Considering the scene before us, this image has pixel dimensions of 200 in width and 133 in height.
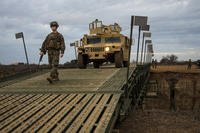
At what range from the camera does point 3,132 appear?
8.07 metres

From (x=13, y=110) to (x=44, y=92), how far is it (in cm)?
184

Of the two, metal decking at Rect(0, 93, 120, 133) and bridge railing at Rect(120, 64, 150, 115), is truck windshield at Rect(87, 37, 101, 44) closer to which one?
bridge railing at Rect(120, 64, 150, 115)

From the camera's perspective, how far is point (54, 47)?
546 inches

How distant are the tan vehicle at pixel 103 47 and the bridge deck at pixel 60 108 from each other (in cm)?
1052

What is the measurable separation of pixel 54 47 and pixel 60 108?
457 centimetres

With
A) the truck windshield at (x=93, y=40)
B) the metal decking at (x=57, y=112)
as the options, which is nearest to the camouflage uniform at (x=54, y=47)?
the metal decking at (x=57, y=112)

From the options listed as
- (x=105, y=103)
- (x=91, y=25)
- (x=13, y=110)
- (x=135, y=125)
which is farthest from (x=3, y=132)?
(x=91, y=25)

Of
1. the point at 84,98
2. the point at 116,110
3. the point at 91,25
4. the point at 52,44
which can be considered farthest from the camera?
the point at 91,25

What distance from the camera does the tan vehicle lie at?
76.1ft

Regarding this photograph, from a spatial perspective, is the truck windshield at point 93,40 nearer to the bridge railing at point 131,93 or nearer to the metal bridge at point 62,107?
the bridge railing at point 131,93

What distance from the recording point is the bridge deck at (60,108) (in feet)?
27.2

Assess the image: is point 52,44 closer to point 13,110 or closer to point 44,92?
point 44,92

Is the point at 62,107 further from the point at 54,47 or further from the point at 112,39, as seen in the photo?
the point at 112,39

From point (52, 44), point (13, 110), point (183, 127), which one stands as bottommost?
point (183, 127)
